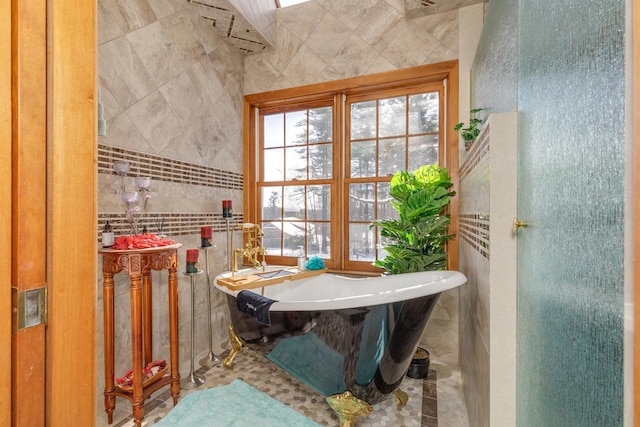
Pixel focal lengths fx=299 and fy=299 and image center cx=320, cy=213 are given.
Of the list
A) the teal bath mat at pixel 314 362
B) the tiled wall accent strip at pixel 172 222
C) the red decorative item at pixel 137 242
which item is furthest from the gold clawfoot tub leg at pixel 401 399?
the tiled wall accent strip at pixel 172 222

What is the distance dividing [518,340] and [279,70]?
301 centimetres

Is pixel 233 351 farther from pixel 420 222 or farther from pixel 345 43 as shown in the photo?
pixel 345 43

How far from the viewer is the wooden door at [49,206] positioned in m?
0.55

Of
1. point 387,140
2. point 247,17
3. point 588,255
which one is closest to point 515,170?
point 588,255

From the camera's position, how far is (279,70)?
10.1 ft

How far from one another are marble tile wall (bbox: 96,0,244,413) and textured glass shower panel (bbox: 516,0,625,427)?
225 cm

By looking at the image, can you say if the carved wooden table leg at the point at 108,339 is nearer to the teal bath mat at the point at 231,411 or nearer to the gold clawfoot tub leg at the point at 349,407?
the teal bath mat at the point at 231,411

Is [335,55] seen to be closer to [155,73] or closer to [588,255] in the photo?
[155,73]

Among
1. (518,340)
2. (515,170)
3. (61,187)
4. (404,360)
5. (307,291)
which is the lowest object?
(404,360)

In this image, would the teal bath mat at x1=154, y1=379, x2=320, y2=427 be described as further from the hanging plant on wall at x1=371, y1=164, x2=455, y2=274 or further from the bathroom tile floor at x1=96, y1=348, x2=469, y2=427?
the hanging plant on wall at x1=371, y1=164, x2=455, y2=274

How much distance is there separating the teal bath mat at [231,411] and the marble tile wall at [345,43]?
8.99 feet

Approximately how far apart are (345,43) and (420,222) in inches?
72.6

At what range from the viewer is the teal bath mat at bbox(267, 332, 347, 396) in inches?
64.2

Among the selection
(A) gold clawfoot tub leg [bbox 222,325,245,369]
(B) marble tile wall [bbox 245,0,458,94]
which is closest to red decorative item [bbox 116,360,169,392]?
(A) gold clawfoot tub leg [bbox 222,325,245,369]
